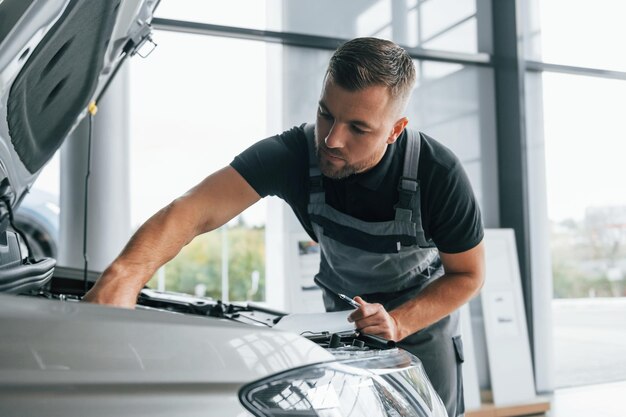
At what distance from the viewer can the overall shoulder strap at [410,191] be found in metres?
1.70

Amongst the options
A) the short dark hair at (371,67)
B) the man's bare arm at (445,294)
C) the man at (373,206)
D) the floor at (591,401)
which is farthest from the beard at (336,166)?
the floor at (591,401)

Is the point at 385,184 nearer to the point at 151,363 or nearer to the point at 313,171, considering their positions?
the point at 313,171

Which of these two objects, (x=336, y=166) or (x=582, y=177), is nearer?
(x=336, y=166)

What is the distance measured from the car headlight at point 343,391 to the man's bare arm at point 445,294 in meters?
0.51

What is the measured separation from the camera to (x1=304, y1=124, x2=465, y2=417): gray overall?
68.4 inches

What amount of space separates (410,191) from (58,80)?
2.84 ft

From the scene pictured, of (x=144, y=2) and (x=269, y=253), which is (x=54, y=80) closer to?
(x=144, y=2)

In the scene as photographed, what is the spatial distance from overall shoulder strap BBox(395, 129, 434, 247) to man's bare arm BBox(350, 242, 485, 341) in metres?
0.14

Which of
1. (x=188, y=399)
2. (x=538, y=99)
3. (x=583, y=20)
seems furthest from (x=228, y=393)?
(x=583, y=20)

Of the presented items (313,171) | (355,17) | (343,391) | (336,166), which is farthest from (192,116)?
(343,391)

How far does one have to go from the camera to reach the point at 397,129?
1.71 m

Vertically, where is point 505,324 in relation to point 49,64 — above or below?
below

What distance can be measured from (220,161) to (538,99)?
2.34m

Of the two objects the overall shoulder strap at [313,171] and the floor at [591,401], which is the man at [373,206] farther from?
the floor at [591,401]
